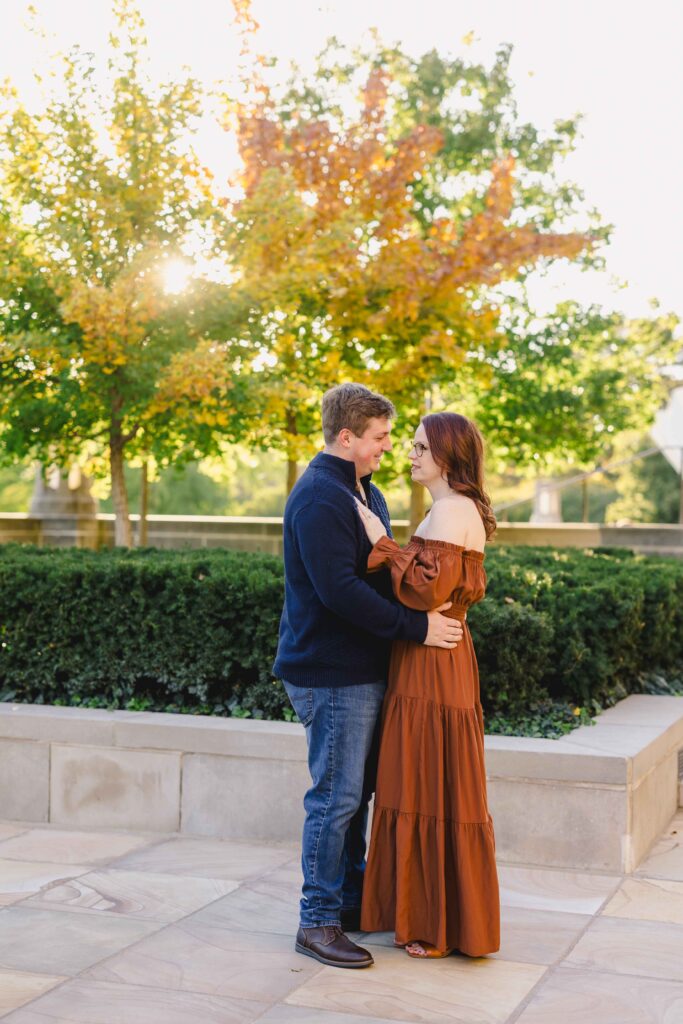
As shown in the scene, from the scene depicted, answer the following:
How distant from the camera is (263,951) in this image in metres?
4.25

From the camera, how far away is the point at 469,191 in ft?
51.0

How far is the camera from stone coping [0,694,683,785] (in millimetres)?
5285

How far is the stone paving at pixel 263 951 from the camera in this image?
12.2 feet

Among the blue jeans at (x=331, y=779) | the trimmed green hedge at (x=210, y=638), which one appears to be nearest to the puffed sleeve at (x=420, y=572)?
the blue jeans at (x=331, y=779)

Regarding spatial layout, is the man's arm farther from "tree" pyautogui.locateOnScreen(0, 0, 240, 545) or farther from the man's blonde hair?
"tree" pyautogui.locateOnScreen(0, 0, 240, 545)

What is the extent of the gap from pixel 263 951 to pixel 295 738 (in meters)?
1.47

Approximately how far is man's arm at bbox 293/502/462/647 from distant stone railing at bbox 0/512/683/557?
34.1 ft

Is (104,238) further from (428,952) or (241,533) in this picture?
(428,952)

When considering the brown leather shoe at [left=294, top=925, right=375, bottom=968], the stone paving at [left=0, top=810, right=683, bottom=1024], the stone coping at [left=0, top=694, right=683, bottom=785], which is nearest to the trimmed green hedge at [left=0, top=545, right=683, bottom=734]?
the stone coping at [left=0, top=694, right=683, bottom=785]

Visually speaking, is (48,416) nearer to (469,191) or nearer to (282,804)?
(282,804)

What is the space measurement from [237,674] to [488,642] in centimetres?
133

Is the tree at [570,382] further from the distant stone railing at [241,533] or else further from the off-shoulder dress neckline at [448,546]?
the off-shoulder dress neckline at [448,546]

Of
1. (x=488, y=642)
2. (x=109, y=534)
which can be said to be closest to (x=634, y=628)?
(x=488, y=642)

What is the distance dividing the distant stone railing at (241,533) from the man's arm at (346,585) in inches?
409
